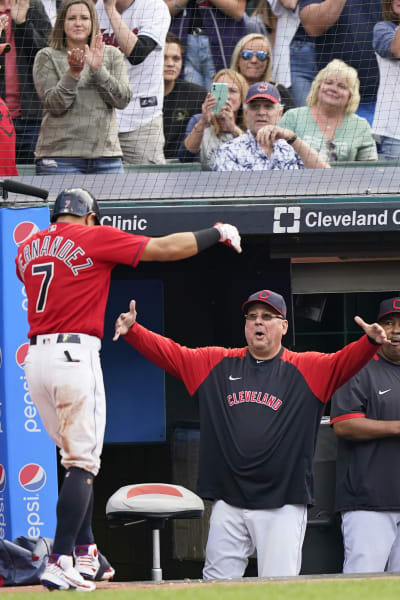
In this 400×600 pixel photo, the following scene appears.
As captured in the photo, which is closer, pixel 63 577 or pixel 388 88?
pixel 63 577

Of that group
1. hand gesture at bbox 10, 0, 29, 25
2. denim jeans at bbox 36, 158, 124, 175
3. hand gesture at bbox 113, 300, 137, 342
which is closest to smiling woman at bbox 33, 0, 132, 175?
denim jeans at bbox 36, 158, 124, 175

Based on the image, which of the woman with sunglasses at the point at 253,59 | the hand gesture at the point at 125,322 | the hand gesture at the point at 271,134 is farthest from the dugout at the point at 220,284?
the hand gesture at the point at 125,322

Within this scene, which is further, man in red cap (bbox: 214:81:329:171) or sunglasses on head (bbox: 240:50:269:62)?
sunglasses on head (bbox: 240:50:269:62)

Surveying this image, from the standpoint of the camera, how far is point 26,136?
746cm

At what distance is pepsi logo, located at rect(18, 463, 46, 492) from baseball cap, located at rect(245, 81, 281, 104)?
285 cm

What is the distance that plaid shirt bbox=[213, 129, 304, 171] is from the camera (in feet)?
22.1

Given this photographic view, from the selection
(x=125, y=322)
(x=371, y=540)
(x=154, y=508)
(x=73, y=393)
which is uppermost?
(x=125, y=322)

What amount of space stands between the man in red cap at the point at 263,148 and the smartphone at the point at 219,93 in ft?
0.64

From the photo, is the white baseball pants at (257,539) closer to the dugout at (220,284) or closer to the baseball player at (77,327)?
the baseball player at (77,327)

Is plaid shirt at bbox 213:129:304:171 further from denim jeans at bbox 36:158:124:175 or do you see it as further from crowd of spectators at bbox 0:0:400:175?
denim jeans at bbox 36:158:124:175

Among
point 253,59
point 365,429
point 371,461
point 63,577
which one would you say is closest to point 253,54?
point 253,59

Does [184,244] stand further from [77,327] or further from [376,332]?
[376,332]

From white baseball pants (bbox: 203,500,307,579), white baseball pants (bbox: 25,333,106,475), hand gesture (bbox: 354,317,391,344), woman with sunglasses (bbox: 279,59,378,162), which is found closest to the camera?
white baseball pants (bbox: 25,333,106,475)

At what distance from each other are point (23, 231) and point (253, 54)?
259 centimetres
